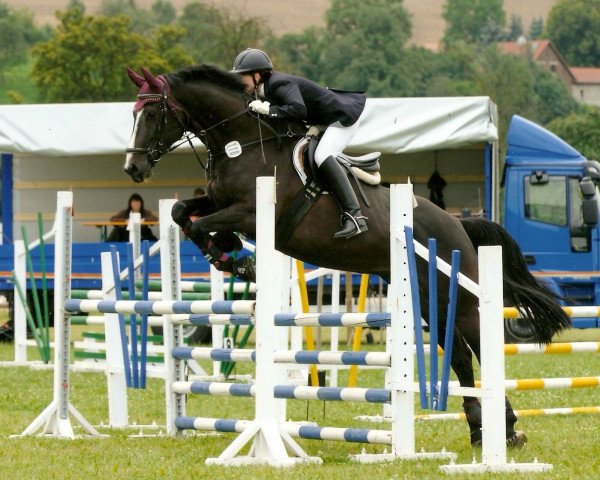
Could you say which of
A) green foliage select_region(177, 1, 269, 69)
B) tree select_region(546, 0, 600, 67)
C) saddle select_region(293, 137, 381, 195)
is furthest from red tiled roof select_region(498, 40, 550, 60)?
saddle select_region(293, 137, 381, 195)

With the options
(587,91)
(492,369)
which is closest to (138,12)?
(587,91)

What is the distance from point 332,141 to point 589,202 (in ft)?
27.6

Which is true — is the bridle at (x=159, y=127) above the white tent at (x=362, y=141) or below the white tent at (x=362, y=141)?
below

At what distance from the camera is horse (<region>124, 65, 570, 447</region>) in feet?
24.0

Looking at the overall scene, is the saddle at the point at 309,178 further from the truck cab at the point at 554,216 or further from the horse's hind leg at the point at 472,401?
the truck cab at the point at 554,216

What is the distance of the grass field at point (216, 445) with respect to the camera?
602 centimetres

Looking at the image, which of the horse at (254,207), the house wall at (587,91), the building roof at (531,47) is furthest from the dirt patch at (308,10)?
the horse at (254,207)

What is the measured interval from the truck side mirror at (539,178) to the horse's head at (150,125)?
8.65m

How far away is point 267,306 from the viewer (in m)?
6.35

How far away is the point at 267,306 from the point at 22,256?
25.1ft

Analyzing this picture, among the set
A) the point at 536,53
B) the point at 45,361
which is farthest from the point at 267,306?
the point at 536,53

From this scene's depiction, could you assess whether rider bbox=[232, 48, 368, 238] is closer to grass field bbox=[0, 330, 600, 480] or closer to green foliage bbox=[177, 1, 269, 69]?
grass field bbox=[0, 330, 600, 480]

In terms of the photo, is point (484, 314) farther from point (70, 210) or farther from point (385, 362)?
point (70, 210)

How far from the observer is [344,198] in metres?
7.28
